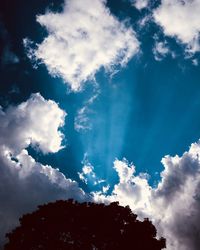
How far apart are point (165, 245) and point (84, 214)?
9.73m

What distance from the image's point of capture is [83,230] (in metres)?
32.2

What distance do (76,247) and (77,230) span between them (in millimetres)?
1747

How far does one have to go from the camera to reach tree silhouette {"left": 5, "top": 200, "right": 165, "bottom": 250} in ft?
103

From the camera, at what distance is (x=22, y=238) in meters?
32.2

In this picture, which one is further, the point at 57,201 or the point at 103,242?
the point at 57,201

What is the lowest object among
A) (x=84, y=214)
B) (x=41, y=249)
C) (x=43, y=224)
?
(x=41, y=249)

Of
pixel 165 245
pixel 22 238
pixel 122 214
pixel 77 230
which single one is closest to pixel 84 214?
pixel 77 230

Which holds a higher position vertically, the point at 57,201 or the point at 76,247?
the point at 57,201

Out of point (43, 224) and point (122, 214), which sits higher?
point (122, 214)

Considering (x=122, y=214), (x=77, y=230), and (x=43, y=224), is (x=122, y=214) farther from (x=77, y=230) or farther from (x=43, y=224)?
(x=43, y=224)

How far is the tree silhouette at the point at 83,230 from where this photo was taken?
103ft

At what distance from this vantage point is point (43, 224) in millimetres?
32781

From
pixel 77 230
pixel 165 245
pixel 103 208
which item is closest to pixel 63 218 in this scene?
pixel 77 230

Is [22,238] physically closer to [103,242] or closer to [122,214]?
[103,242]
